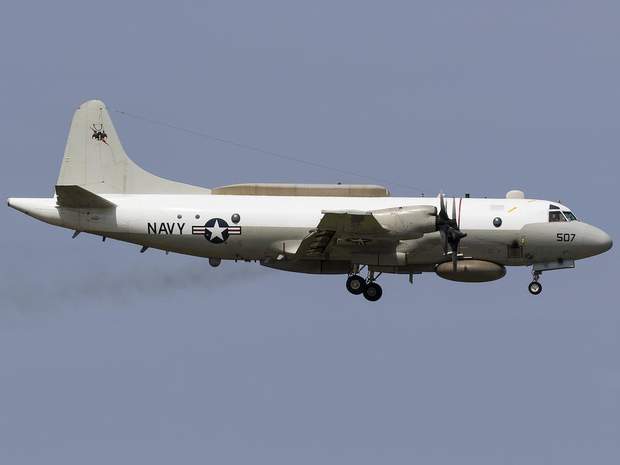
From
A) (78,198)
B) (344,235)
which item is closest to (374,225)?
(344,235)

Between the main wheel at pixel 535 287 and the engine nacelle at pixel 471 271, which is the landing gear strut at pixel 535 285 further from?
the engine nacelle at pixel 471 271

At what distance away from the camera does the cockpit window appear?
48125mm

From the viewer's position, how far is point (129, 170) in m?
48.7

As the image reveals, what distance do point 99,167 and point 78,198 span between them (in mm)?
2383

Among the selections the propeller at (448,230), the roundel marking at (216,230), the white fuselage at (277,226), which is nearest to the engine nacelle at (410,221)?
the propeller at (448,230)

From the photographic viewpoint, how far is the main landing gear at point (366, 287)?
4766 cm

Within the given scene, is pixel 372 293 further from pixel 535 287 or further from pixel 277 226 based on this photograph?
pixel 535 287

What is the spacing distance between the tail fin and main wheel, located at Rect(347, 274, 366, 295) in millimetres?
5922

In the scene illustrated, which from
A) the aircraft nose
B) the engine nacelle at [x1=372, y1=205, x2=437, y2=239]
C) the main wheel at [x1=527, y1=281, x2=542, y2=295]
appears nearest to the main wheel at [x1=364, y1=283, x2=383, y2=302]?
the engine nacelle at [x1=372, y1=205, x2=437, y2=239]

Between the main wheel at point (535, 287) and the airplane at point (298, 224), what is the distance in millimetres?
35

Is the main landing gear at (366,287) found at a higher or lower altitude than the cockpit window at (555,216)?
lower

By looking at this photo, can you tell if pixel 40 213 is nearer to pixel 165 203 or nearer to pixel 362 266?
pixel 165 203

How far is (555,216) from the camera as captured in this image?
158ft

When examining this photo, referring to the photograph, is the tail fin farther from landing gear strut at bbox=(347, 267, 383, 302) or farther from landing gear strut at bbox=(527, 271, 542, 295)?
landing gear strut at bbox=(527, 271, 542, 295)
